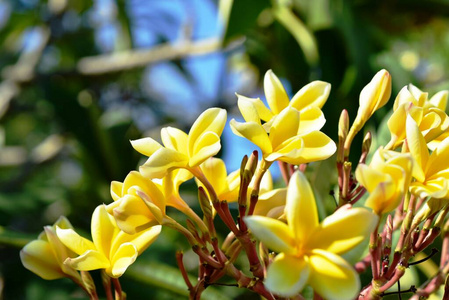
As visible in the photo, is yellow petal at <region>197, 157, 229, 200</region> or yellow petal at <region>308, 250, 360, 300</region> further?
yellow petal at <region>197, 157, 229, 200</region>

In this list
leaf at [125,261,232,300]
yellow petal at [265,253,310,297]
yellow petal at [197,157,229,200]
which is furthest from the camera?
leaf at [125,261,232,300]

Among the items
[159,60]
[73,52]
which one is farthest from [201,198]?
[73,52]

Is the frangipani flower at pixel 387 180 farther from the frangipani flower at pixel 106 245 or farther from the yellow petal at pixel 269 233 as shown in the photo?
the frangipani flower at pixel 106 245

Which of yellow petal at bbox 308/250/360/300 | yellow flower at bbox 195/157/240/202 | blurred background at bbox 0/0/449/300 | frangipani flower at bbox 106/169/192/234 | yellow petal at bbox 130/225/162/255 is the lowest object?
blurred background at bbox 0/0/449/300

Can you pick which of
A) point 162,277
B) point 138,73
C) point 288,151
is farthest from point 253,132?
point 138,73

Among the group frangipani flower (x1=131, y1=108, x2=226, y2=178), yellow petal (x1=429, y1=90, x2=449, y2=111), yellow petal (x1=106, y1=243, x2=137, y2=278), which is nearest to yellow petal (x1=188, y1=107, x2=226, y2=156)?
frangipani flower (x1=131, y1=108, x2=226, y2=178)

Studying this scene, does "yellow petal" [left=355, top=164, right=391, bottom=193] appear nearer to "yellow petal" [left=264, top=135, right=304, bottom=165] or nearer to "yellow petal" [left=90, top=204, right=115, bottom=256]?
"yellow petal" [left=264, top=135, right=304, bottom=165]
